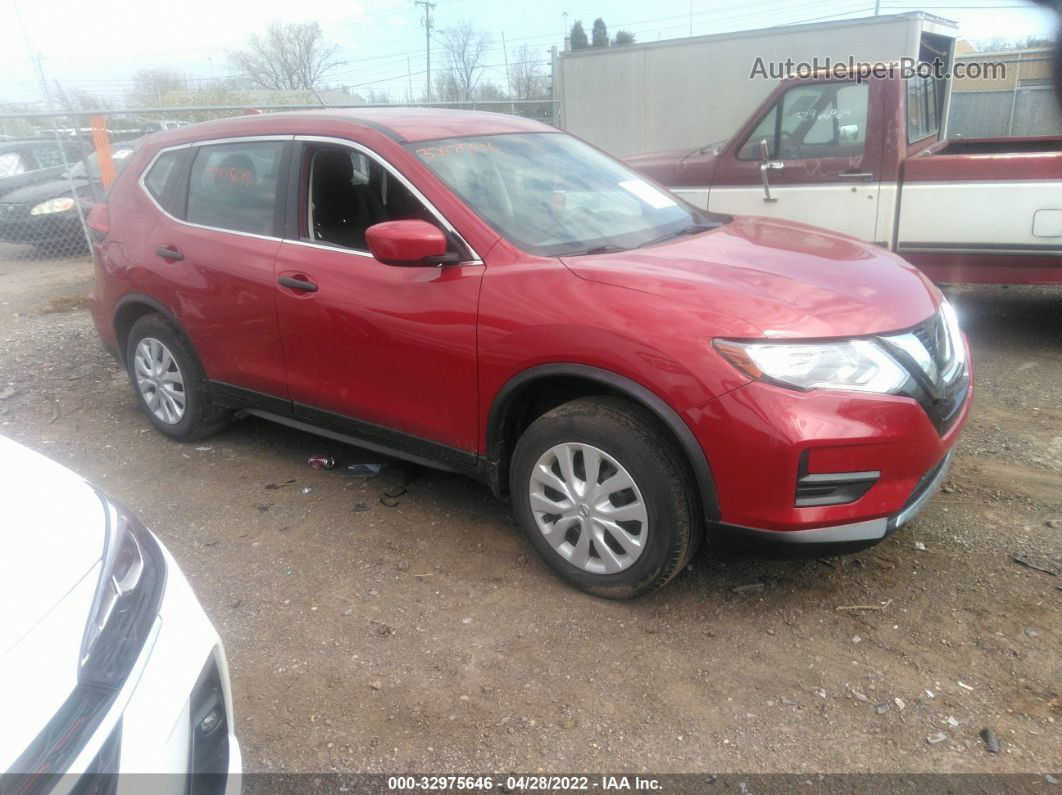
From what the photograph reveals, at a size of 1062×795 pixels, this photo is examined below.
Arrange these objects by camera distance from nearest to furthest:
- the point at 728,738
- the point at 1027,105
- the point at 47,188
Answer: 1. the point at 728,738
2. the point at 47,188
3. the point at 1027,105

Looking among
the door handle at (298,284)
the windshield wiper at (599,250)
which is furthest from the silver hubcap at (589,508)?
the door handle at (298,284)

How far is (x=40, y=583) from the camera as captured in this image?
1617mm

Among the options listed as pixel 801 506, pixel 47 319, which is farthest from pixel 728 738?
pixel 47 319

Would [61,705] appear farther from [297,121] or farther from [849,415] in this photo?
[297,121]

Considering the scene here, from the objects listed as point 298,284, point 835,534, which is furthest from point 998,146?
point 298,284

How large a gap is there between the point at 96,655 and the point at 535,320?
5.78 feet

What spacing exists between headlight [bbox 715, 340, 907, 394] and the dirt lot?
2.89 feet

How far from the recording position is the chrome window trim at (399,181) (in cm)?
317

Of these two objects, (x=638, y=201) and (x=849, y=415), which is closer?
(x=849, y=415)

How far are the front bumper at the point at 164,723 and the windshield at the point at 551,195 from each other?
1828mm

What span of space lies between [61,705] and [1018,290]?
8070 millimetres

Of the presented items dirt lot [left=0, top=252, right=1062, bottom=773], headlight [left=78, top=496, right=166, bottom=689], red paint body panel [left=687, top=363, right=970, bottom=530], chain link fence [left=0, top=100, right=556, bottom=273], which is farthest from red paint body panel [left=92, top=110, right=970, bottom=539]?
chain link fence [left=0, top=100, right=556, bottom=273]

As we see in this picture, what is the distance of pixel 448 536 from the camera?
11.7 ft

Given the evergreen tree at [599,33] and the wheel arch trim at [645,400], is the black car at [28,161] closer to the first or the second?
the wheel arch trim at [645,400]
